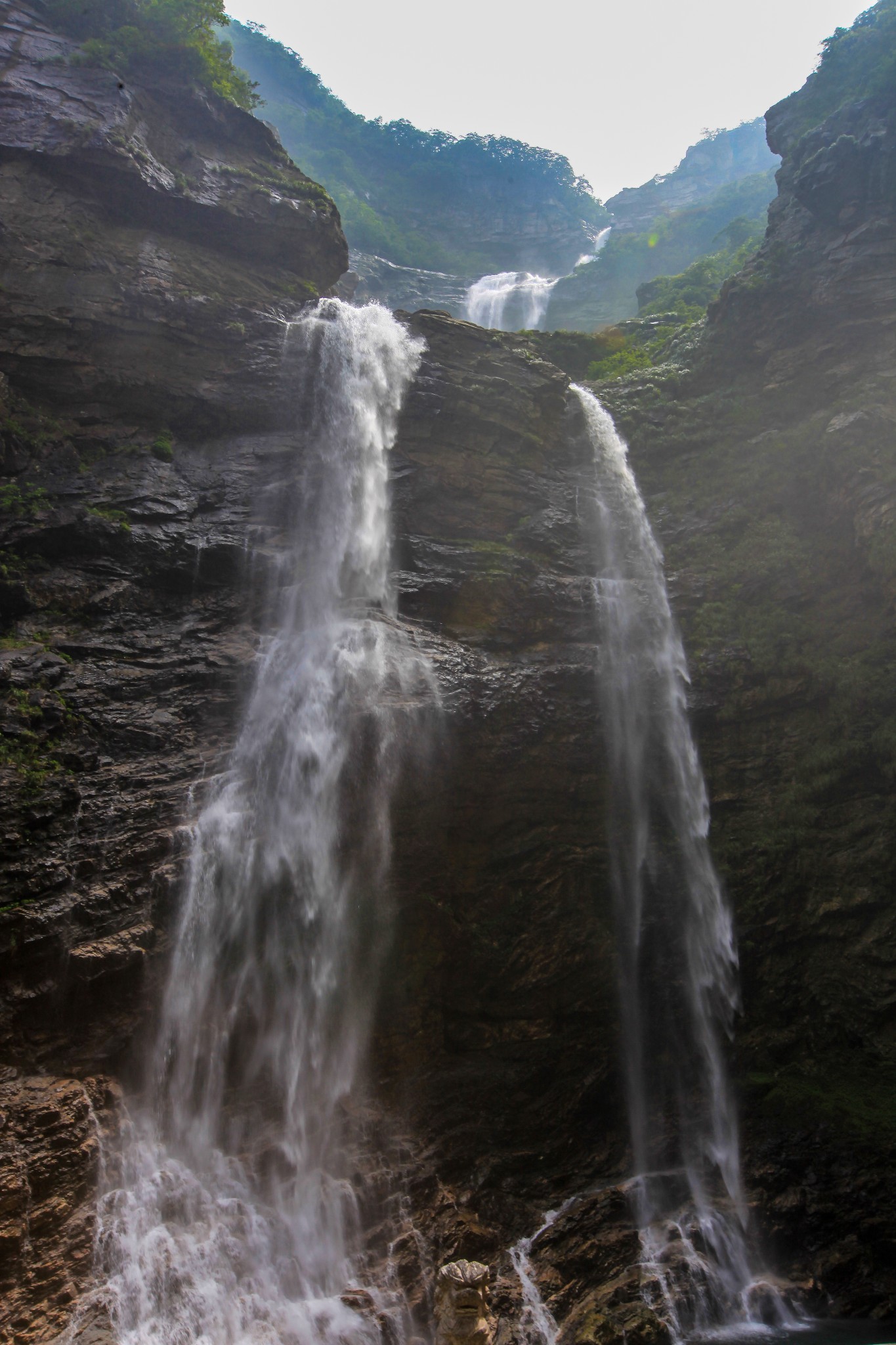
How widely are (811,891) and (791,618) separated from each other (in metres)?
4.78

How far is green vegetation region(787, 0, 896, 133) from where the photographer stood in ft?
55.3

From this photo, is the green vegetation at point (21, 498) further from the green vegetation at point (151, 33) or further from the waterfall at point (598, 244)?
the waterfall at point (598, 244)

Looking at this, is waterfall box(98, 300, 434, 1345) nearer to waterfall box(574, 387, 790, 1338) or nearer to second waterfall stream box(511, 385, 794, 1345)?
second waterfall stream box(511, 385, 794, 1345)

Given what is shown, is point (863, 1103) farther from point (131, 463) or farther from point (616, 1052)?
point (131, 463)

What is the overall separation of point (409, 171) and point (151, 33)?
1089 inches

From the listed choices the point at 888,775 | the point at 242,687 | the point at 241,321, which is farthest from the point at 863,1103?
the point at 241,321

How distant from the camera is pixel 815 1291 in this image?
7551 mm

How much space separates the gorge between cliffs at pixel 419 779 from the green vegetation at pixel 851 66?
1672 millimetres

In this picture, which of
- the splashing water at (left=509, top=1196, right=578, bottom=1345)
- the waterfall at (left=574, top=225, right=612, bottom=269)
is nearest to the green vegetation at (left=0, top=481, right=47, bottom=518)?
the splashing water at (left=509, top=1196, right=578, bottom=1345)

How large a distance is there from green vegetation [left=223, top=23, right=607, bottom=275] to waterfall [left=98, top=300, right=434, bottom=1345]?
97.7ft

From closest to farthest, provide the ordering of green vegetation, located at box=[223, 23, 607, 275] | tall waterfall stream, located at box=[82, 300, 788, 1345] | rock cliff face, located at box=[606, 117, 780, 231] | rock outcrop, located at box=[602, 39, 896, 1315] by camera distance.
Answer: tall waterfall stream, located at box=[82, 300, 788, 1345] < rock outcrop, located at box=[602, 39, 896, 1315] < green vegetation, located at box=[223, 23, 607, 275] < rock cliff face, located at box=[606, 117, 780, 231]

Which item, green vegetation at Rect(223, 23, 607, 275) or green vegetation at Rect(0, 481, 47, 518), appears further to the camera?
green vegetation at Rect(223, 23, 607, 275)

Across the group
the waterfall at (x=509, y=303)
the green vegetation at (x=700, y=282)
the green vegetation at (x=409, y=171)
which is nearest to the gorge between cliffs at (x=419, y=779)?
the green vegetation at (x=700, y=282)

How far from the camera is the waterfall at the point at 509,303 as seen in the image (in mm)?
33000
